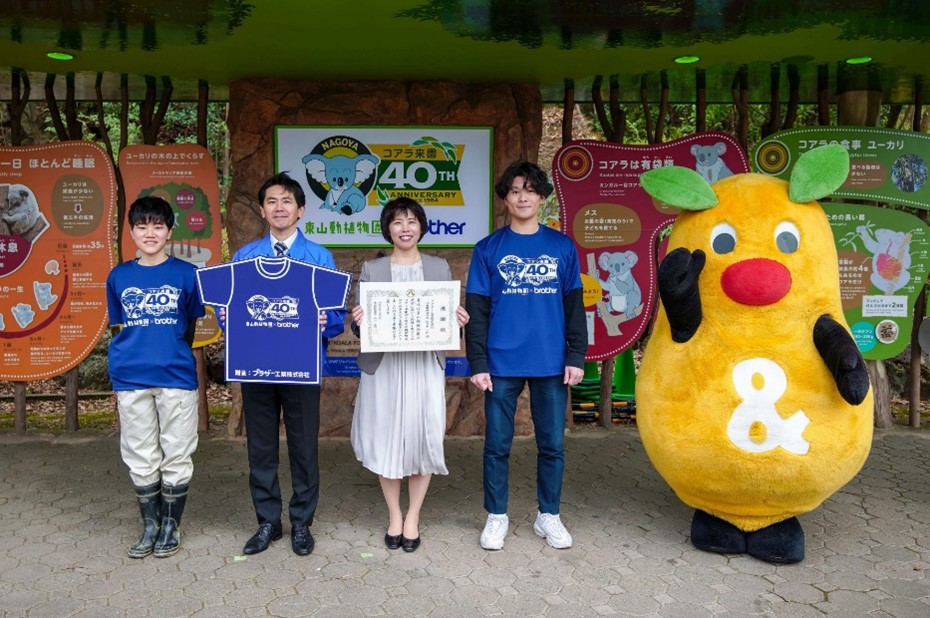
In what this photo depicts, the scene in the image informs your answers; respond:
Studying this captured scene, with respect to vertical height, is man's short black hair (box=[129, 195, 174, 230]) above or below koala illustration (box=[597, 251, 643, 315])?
above

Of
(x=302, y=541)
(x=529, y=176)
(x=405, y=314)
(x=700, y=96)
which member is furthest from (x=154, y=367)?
(x=700, y=96)

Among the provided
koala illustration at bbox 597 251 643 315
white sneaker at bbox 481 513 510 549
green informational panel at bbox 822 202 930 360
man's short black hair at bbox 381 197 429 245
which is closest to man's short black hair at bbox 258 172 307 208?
man's short black hair at bbox 381 197 429 245

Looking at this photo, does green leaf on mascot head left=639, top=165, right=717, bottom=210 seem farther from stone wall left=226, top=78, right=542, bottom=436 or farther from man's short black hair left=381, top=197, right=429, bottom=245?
stone wall left=226, top=78, right=542, bottom=436

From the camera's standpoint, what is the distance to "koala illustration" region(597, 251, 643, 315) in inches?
270

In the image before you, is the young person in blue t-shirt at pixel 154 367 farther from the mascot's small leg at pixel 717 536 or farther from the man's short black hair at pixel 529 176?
the mascot's small leg at pixel 717 536

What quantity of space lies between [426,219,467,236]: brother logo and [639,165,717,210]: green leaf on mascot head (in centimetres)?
251

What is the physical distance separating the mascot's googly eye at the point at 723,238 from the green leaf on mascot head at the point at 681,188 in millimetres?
139

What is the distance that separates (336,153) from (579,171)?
1990mm

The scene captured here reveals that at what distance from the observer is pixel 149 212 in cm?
413

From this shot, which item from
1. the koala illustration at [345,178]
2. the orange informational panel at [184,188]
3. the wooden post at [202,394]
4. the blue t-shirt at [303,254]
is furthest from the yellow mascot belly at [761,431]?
the wooden post at [202,394]

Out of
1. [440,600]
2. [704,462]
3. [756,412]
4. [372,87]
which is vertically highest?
[372,87]

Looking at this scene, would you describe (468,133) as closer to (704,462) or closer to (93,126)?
(704,462)

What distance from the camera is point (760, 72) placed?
21.4 feet

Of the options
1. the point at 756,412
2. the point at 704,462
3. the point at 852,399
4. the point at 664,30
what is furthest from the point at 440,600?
the point at 664,30
